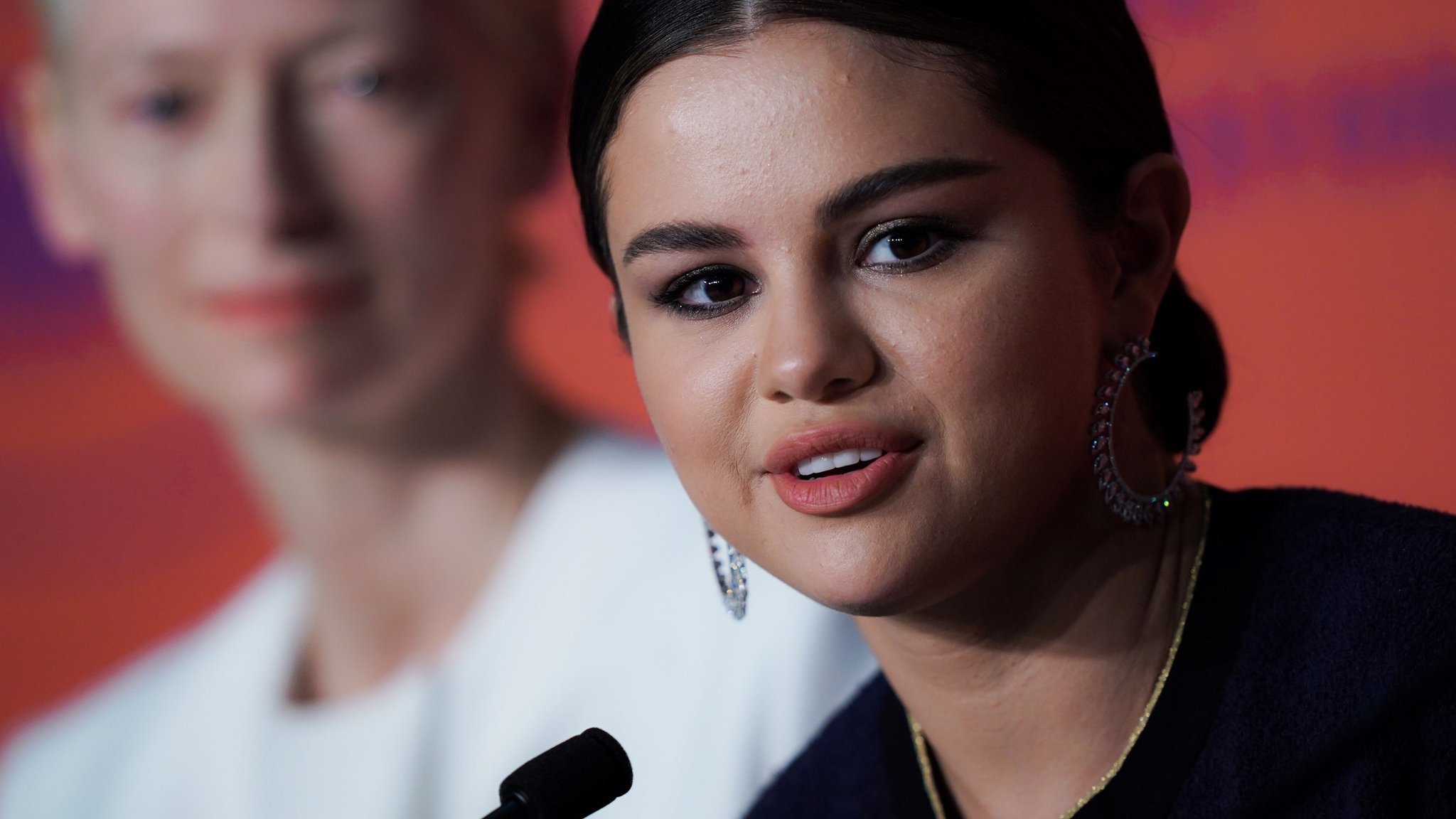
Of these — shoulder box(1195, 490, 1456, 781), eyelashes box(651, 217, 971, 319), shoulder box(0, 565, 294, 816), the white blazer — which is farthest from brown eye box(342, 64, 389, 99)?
shoulder box(1195, 490, 1456, 781)

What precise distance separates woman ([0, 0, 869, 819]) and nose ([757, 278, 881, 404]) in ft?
2.81

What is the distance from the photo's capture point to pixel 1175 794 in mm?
1079

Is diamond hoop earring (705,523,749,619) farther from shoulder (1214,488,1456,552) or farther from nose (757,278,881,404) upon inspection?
shoulder (1214,488,1456,552)

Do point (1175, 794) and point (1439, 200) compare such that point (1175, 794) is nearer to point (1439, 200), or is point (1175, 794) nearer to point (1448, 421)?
point (1448, 421)

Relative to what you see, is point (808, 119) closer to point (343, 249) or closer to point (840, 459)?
point (840, 459)

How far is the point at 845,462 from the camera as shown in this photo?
992 millimetres

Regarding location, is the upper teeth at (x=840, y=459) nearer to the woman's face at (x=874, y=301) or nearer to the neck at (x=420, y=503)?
the woman's face at (x=874, y=301)

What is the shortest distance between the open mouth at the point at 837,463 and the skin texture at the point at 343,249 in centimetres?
106

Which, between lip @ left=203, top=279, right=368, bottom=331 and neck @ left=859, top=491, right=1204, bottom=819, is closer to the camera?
neck @ left=859, top=491, right=1204, bottom=819

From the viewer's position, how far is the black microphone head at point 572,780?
95 centimetres

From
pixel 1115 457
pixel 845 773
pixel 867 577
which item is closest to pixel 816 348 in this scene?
pixel 867 577

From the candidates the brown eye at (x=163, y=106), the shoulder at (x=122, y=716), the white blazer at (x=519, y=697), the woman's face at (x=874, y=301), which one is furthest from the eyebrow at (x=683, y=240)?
the shoulder at (x=122, y=716)

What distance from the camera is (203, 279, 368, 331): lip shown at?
1965mm

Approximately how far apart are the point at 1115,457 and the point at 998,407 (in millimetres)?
166
